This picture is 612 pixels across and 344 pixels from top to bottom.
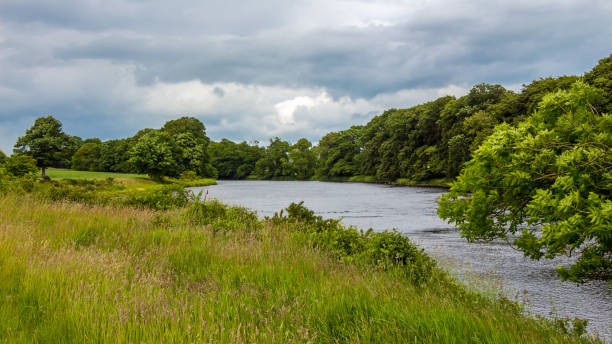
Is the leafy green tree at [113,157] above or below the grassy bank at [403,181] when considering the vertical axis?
above

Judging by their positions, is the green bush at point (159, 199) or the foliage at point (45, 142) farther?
the foliage at point (45, 142)

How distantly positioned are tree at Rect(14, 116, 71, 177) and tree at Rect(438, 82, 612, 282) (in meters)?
73.4

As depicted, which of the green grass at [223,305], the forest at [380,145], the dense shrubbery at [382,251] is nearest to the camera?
the green grass at [223,305]

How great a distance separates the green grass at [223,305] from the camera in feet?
12.0

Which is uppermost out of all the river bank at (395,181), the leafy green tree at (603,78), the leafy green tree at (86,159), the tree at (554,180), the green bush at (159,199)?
the leafy green tree at (603,78)

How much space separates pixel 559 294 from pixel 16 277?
38.3 ft

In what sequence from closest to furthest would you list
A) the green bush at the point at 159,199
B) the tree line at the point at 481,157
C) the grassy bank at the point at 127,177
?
the tree line at the point at 481,157 → the green bush at the point at 159,199 → the grassy bank at the point at 127,177

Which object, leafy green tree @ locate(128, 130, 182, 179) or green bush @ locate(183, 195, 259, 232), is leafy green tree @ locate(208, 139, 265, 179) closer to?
leafy green tree @ locate(128, 130, 182, 179)

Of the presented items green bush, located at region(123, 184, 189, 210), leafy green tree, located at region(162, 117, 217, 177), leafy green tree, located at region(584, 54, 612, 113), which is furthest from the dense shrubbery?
leafy green tree, located at region(162, 117, 217, 177)

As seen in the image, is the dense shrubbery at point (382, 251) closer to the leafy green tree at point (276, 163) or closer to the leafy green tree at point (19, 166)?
the leafy green tree at point (19, 166)

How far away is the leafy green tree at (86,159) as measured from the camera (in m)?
113

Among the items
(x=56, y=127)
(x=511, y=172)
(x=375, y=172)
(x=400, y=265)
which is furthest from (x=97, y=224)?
(x=375, y=172)

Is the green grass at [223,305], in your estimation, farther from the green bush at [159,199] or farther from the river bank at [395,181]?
the river bank at [395,181]

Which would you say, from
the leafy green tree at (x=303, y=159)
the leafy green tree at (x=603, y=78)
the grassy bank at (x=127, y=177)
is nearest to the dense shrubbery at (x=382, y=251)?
the leafy green tree at (x=603, y=78)
